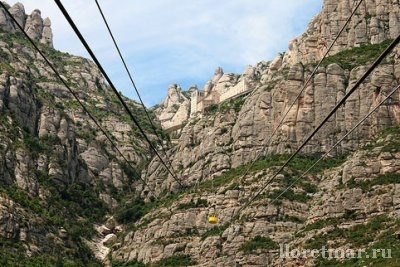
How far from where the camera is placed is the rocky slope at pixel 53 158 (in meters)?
104

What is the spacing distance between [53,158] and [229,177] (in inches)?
1707

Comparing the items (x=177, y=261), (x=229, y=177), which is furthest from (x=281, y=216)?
(x=229, y=177)

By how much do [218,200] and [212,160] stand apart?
17.0 m

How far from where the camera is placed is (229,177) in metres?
109

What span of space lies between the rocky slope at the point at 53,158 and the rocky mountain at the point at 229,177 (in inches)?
13.5

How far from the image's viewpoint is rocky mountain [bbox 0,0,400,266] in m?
86.5

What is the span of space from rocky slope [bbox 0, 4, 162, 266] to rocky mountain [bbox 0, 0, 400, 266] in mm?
343

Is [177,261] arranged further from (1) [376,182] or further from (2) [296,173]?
(1) [376,182]

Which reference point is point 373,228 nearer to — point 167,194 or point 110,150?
point 167,194

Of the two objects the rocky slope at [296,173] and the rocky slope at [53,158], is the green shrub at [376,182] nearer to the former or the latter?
the rocky slope at [296,173]

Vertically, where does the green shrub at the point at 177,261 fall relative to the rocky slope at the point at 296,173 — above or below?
below

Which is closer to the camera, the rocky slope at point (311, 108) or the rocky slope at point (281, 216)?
A: the rocky slope at point (281, 216)

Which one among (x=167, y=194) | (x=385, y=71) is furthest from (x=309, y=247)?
(x=167, y=194)

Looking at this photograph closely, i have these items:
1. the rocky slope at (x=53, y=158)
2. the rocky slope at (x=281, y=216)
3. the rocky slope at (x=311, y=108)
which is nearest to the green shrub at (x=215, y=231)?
the rocky slope at (x=281, y=216)
